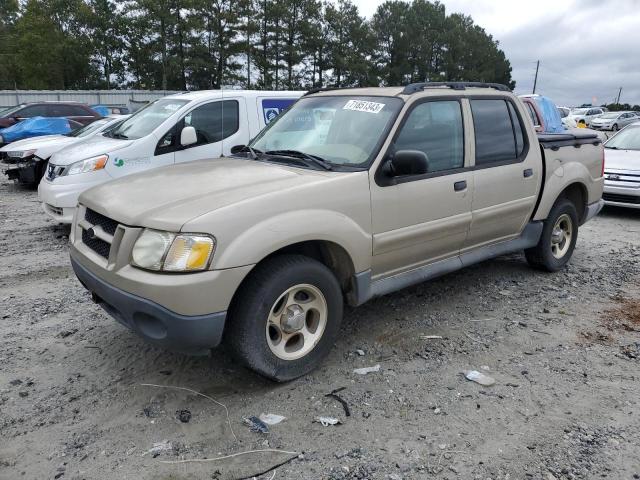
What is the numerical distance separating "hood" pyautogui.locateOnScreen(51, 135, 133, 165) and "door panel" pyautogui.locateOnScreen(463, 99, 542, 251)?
4.74m

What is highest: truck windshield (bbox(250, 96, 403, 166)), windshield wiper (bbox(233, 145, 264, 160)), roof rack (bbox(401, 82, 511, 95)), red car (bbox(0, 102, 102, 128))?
red car (bbox(0, 102, 102, 128))

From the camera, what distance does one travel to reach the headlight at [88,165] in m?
6.75

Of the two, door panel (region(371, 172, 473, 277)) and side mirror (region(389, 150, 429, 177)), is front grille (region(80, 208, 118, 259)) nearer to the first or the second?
door panel (region(371, 172, 473, 277))

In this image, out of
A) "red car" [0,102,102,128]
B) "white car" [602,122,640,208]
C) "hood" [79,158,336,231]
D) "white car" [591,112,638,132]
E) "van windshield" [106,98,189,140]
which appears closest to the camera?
"hood" [79,158,336,231]

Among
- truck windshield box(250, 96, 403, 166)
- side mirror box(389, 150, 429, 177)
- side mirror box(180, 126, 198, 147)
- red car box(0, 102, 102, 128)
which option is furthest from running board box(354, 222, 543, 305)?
red car box(0, 102, 102, 128)

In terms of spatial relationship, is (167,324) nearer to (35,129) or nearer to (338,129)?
(338,129)

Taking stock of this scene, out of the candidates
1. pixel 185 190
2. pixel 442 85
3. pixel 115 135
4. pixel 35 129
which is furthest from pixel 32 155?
pixel 442 85

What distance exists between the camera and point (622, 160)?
9047 mm

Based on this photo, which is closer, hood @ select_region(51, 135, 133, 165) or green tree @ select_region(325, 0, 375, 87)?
hood @ select_region(51, 135, 133, 165)

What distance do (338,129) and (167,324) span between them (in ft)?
6.43

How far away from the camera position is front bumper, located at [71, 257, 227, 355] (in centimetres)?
281

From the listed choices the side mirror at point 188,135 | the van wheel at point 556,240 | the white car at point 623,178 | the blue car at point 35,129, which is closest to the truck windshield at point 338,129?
the side mirror at point 188,135

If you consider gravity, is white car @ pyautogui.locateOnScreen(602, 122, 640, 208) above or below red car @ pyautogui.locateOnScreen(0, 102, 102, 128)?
below

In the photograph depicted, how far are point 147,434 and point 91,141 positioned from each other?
5.93 meters
